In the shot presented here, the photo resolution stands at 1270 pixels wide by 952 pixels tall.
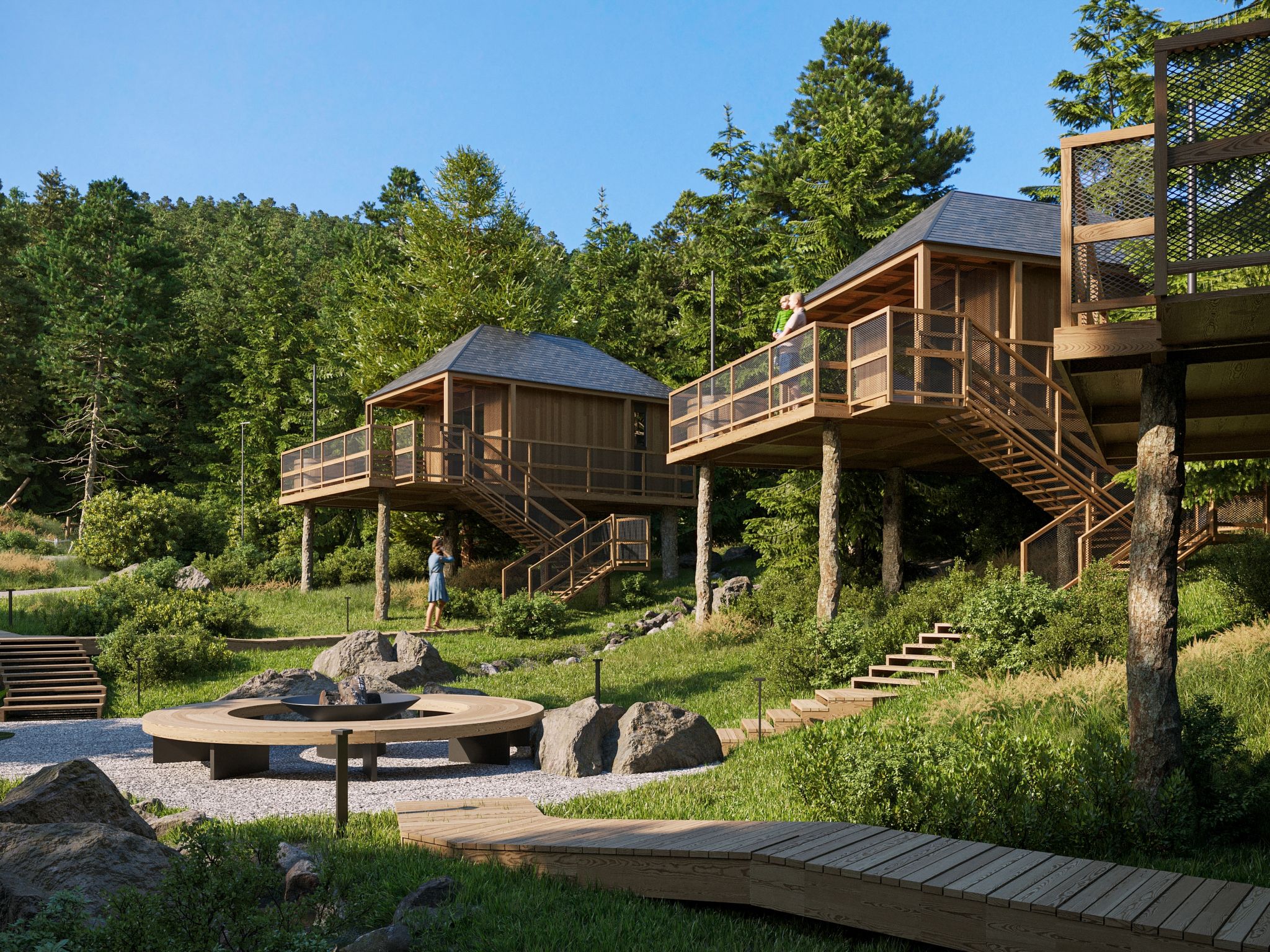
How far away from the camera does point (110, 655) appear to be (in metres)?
21.2

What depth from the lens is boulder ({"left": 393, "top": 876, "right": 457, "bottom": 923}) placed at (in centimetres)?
713

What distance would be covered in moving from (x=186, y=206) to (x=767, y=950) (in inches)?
4036

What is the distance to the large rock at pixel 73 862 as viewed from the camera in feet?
22.0

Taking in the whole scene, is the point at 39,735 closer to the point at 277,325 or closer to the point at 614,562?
the point at 614,562

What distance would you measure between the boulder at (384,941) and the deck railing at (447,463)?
22.8m

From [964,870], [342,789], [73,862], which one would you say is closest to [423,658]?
[342,789]

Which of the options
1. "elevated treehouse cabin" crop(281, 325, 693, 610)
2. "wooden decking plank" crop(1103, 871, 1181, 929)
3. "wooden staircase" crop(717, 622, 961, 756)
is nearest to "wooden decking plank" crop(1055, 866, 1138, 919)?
"wooden decking plank" crop(1103, 871, 1181, 929)

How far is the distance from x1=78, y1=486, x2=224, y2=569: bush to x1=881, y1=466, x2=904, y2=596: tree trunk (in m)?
25.5

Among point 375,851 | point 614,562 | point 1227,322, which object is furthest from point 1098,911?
point 614,562

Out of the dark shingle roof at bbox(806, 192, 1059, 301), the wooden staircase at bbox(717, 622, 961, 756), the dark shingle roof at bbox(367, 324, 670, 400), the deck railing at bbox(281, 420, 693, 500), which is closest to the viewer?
the wooden staircase at bbox(717, 622, 961, 756)

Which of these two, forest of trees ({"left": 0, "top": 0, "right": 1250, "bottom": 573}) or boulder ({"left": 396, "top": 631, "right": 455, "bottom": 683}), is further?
forest of trees ({"left": 0, "top": 0, "right": 1250, "bottom": 573})

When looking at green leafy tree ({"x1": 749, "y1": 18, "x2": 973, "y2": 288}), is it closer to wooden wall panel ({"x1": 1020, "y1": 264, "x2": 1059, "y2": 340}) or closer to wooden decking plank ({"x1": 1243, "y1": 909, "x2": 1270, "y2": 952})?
wooden wall panel ({"x1": 1020, "y1": 264, "x2": 1059, "y2": 340})

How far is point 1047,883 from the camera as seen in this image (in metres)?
6.41

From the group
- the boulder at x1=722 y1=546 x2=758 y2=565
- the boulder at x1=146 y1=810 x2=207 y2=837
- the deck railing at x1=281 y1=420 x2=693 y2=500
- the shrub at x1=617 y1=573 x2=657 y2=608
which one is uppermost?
the deck railing at x1=281 y1=420 x2=693 y2=500
